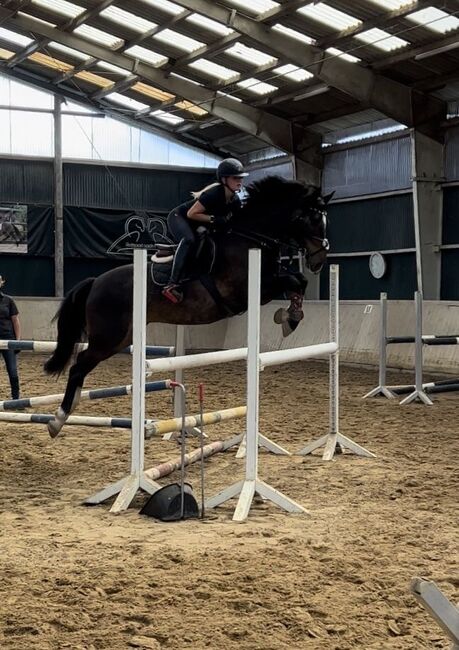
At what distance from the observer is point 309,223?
6.19 meters

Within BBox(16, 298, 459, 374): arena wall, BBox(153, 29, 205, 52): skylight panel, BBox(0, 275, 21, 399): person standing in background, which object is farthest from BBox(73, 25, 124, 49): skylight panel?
BBox(0, 275, 21, 399): person standing in background

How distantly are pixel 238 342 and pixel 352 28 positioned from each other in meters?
6.81

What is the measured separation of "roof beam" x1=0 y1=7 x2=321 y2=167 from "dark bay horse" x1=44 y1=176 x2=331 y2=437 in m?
10.8

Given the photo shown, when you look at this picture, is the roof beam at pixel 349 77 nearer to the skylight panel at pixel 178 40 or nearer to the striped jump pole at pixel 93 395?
the skylight panel at pixel 178 40

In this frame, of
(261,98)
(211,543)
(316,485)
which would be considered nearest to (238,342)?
(261,98)

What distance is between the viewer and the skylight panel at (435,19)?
11901 millimetres

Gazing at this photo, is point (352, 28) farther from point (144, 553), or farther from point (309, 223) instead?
point (144, 553)

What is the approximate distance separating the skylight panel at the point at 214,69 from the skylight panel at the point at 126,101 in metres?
3.31

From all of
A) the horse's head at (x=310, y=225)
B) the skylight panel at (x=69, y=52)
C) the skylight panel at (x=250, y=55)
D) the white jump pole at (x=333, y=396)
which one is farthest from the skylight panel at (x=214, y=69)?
the white jump pole at (x=333, y=396)

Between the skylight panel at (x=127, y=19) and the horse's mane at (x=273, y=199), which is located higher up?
the skylight panel at (x=127, y=19)

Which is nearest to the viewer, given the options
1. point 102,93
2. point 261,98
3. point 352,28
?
point 352,28

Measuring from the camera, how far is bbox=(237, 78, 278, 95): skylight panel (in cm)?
1616

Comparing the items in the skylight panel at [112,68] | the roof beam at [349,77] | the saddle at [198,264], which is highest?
the skylight panel at [112,68]

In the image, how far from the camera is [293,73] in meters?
15.3
